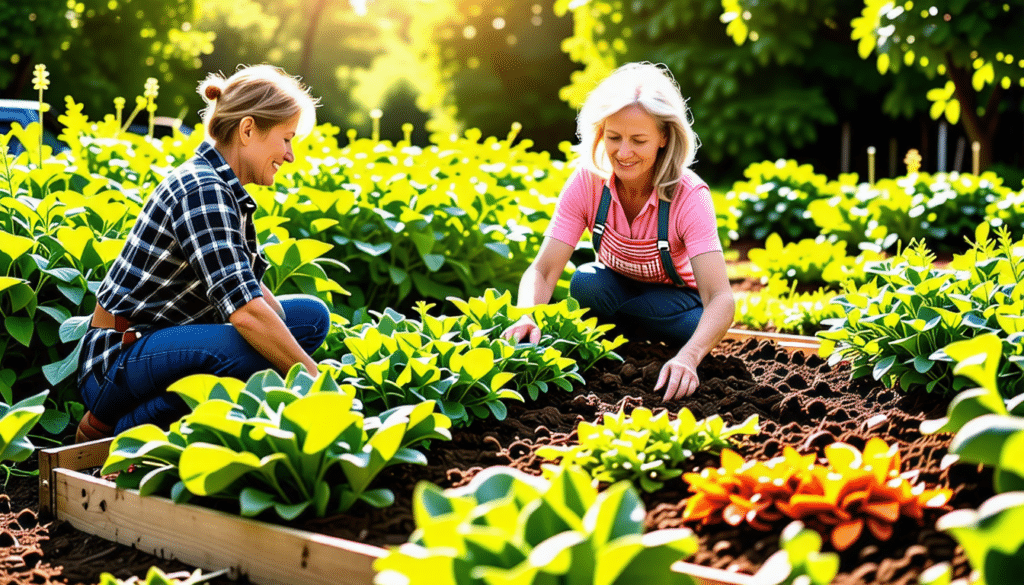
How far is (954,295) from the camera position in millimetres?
3164

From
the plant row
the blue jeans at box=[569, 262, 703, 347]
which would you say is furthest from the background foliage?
the blue jeans at box=[569, 262, 703, 347]

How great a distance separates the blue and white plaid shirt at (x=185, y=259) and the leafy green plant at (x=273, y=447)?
0.47m

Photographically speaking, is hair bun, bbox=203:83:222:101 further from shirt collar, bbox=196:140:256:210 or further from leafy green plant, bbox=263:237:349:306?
leafy green plant, bbox=263:237:349:306

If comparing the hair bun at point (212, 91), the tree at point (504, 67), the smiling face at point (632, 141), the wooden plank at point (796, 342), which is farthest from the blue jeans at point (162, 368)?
the tree at point (504, 67)

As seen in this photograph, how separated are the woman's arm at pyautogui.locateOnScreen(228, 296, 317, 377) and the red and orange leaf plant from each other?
135 cm

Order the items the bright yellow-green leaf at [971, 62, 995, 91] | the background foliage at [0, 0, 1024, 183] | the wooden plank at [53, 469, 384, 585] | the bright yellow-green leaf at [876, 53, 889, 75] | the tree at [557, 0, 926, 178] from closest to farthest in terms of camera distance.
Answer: the wooden plank at [53, 469, 384, 585]
the bright yellow-green leaf at [876, 53, 889, 75]
the bright yellow-green leaf at [971, 62, 995, 91]
the background foliage at [0, 0, 1024, 183]
the tree at [557, 0, 926, 178]

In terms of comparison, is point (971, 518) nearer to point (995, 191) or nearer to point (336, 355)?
point (336, 355)

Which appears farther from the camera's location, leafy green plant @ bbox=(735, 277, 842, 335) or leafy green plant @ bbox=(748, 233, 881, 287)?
leafy green plant @ bbox=(748, 233, 881, 287)

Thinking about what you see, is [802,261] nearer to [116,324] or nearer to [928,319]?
[928,319]

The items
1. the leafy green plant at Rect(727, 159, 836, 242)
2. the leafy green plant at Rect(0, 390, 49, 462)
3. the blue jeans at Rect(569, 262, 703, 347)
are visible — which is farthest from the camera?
the leafy green plant at Rect(727, 159, 836, 242)

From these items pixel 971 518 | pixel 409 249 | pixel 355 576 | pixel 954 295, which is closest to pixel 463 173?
pixel 409 249

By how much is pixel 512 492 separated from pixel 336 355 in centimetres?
200

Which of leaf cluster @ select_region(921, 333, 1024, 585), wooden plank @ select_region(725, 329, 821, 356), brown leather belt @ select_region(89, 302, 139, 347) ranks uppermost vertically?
leaf cluster @ select_region(921, 333, 1024, 585)

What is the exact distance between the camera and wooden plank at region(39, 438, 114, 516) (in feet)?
9.43
